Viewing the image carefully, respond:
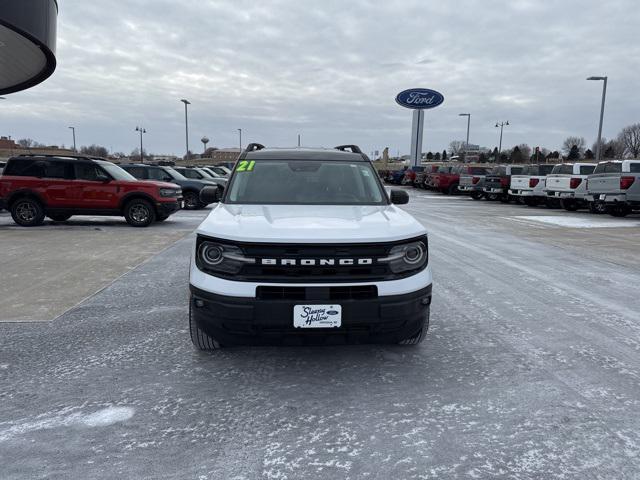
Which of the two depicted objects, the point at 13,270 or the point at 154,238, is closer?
the point at 13,270

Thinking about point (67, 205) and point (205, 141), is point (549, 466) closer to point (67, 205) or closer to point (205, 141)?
point (67, 205)

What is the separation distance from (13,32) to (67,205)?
492 cm

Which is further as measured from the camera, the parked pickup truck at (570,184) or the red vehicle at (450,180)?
the red vehicle at (450,180)

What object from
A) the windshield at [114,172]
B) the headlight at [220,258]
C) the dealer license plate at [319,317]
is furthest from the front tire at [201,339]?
the windshield at [114,172]

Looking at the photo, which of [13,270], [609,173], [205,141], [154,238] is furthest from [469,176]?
[205,141]

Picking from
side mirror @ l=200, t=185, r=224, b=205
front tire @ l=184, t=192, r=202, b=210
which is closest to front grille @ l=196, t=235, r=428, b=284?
side mirror @ l=200, t=185, r=224, b=205

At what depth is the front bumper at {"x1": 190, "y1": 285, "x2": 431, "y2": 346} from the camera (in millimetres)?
3332

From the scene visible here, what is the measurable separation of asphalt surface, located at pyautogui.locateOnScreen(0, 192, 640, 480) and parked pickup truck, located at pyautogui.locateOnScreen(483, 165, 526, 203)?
19980 mm

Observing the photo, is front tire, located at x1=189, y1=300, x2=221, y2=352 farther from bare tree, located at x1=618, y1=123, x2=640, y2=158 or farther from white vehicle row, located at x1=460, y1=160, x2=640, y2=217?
bare tree, located at x1=618, y1=123, x2=640, y2=158

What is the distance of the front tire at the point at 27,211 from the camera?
12531 millimetres

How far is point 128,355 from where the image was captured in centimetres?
412

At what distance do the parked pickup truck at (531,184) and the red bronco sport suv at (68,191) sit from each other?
52.8ft

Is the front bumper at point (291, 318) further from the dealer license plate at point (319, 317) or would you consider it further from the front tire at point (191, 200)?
the front tire at point (191, 200)

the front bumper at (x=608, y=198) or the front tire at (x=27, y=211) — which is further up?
the front bumper at (x=608, y=198)
